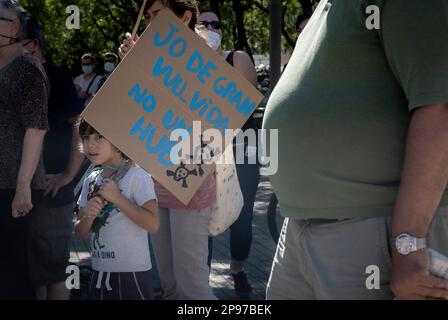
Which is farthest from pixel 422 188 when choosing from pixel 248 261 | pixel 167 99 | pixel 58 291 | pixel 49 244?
pixel 248 261

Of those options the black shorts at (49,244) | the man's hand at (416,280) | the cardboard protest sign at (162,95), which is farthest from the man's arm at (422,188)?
the black shorts at (49,244)

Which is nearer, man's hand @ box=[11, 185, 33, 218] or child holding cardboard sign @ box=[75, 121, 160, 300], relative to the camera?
child holding cardboard sign @ box=[75, 121, 160, 300]

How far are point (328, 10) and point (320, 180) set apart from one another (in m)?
0.45

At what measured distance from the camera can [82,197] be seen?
13.5 ft

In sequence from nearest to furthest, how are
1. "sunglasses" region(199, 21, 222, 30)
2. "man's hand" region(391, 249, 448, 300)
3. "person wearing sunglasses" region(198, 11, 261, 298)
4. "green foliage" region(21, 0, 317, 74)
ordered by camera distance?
"man's hand" region(391, 249, 448, 300) < "sunglasses" region(199, 21, 222, 30) < "person wearing sunglasses" region(198, 11, 261, 298) < "green foliage" region(21, 0, 317, 74)

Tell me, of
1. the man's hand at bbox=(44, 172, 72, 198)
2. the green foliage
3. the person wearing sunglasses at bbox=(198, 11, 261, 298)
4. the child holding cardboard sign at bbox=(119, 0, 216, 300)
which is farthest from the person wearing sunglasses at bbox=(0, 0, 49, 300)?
the green foliage

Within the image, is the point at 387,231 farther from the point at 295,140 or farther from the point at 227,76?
the point at 227,76

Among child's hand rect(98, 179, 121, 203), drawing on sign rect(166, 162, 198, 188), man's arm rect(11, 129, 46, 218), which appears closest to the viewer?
drawing on sign rect(166, 162, 198, 188)

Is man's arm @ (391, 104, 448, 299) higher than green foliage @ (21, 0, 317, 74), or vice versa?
man's arm @ (391, 104, 448, 299)

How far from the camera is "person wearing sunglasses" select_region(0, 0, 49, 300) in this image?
13.8 feet

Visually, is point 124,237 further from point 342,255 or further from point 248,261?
point 248,261

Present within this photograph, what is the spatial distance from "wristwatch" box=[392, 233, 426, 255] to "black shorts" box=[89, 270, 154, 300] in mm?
1999

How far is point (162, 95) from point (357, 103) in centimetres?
147

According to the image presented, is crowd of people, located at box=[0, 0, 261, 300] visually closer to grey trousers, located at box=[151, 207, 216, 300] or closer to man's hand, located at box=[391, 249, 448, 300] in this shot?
grey trousers, located at box=[151, 207, 216, 300]
